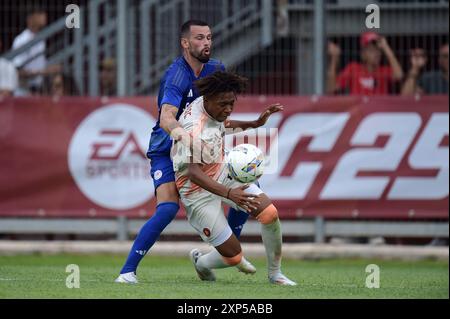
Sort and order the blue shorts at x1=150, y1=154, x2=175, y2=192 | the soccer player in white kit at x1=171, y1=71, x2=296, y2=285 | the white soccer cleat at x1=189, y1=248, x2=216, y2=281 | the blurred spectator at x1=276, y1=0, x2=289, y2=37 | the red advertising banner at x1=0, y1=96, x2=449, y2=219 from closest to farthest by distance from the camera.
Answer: the soccer player in white kit at x1=171, y1=71, x2=296, y2=285, the blue shorts at x1=150, y1=154, x2=175, y2=192, the white soccer cleat at x1=189, y1=248, x2=216, y2=281, the red advertising banner at x1=0, y1=96, x2=449, y2=219, the blurred spectator at x1=276, y1=0, x2=289, y2=37

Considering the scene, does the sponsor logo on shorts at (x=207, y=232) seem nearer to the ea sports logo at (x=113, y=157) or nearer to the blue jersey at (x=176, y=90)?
the blue jersey at (x=176, y=90)

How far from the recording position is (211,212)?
9711 mm

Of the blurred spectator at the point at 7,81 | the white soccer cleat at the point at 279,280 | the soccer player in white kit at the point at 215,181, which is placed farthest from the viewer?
the blurred spectator at the point at 7,81

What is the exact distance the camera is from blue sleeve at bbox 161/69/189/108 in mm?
9867

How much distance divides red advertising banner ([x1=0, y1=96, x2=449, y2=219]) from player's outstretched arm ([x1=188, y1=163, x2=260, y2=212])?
554 centimetres

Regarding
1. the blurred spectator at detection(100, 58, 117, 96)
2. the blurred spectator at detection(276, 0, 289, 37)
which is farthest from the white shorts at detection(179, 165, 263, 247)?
the blurred spectator at detection(100, 58, 117, 96)

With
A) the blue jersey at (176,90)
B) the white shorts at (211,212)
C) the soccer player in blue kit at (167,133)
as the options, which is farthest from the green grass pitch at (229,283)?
the blue jersey at (176,90)

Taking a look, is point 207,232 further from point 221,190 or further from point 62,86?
point 62,86

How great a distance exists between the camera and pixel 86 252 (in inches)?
607

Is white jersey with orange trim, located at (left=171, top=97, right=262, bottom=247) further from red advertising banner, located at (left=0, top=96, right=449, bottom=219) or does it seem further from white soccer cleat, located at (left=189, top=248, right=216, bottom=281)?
red advertising banner, located at (left=0, top=96, right=449, bottom=219)

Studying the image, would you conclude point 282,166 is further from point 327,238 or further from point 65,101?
point 65,101

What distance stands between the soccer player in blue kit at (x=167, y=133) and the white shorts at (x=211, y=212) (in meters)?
0.30

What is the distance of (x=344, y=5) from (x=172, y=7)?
227 centimetres

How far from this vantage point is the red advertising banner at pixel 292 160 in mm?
15172
